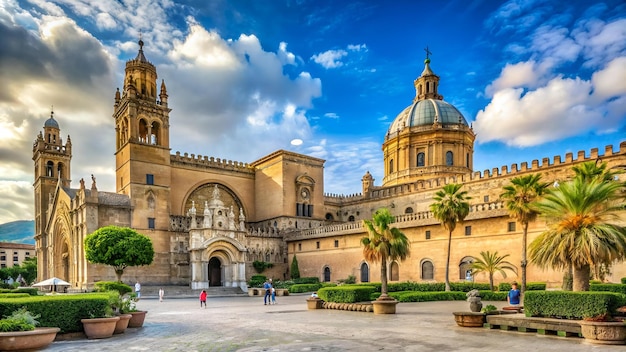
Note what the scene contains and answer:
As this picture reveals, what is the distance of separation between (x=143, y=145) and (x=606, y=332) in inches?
1648

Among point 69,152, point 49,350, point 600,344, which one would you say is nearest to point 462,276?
point 600,344

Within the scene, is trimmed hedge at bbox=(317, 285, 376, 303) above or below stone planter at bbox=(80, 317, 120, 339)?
below

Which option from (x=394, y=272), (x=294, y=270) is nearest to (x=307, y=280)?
(x=294, y=270)

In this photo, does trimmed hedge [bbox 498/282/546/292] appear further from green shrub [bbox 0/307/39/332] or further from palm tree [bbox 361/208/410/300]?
green shrub [bbox 0/307/39/332]

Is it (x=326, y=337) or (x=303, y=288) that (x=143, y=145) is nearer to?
(x=303, y=288)

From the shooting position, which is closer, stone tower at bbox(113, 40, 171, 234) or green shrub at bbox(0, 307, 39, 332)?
green shrub at bbox(0, 307, 39, 332)

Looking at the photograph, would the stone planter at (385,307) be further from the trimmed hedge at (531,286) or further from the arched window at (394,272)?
the arched window at (394,272)

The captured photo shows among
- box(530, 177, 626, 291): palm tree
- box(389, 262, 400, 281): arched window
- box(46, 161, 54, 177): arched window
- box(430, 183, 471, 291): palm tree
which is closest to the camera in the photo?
box(530, 177, 626, 291): palm tree

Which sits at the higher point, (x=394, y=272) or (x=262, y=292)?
(x=394, y=272)

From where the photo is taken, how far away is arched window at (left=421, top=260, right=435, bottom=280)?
3750 centimetres

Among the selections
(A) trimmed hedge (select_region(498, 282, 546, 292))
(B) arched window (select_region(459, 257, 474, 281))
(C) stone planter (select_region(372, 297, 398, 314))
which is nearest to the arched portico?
(B) arched window (select_region(459, 257, 474, 281))

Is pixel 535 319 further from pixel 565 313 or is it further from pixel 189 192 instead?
pixel 189 192

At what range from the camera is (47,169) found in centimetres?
→ 6306

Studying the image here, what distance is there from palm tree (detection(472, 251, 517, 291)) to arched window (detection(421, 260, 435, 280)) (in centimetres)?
510
